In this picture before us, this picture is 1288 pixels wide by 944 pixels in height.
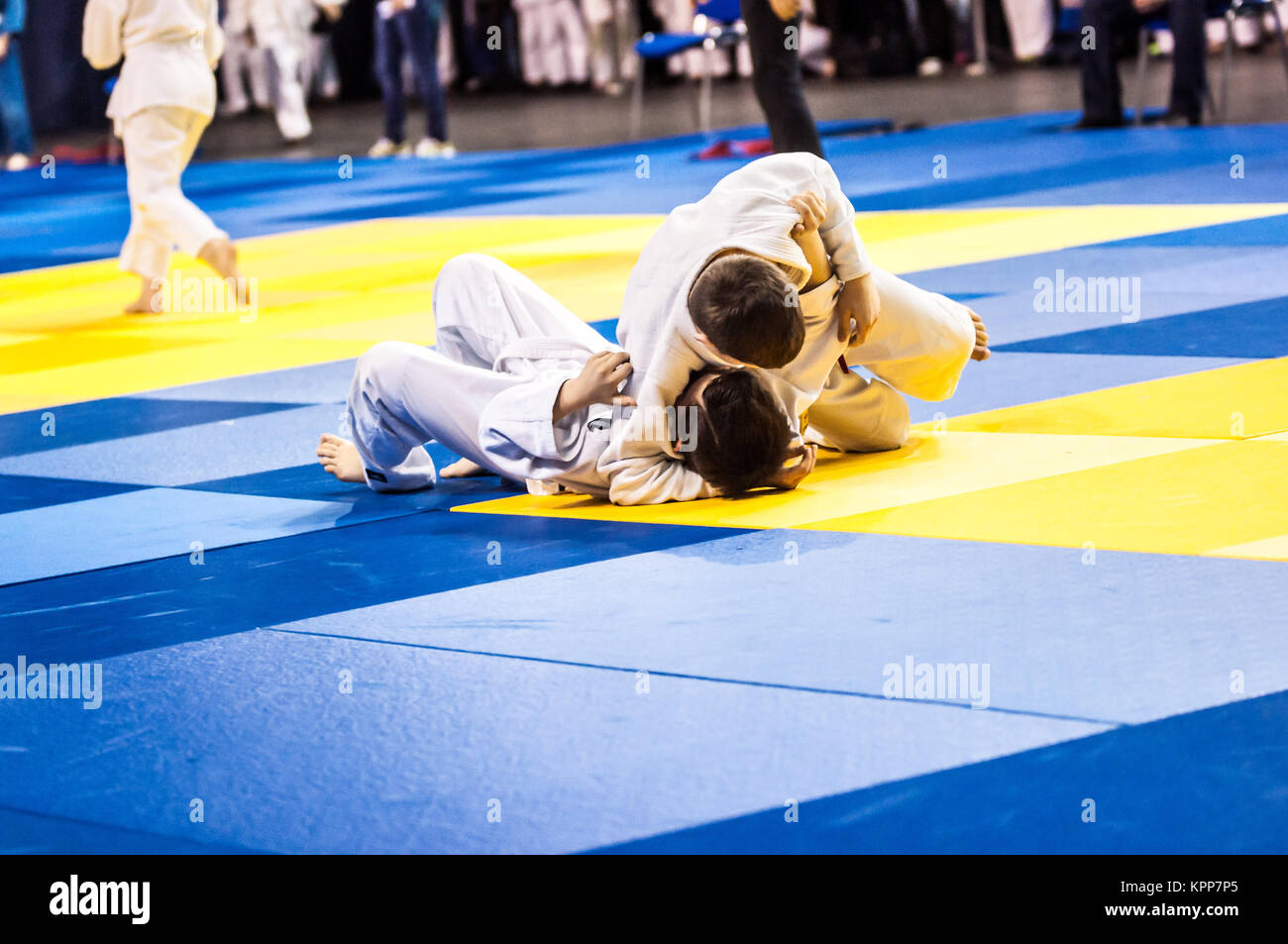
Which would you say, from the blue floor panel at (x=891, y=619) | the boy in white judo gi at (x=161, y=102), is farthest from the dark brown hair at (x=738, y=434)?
the boy in white judo gi at (x=161, y=102)

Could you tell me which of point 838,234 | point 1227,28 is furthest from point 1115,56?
point 838,234

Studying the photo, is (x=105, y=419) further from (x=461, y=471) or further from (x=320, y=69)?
(x=320, y=69)

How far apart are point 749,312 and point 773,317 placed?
0.22 feet

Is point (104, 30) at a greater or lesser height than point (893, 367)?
greater

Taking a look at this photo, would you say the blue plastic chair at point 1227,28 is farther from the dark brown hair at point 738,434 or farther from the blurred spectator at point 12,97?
the blurred spectator at point 12,97

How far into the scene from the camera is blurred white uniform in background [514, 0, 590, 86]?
27125mm

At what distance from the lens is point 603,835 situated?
3391 mm

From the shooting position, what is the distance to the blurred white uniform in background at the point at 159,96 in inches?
404

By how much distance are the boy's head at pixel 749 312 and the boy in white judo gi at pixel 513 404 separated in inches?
5.9

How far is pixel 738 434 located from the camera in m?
5.48

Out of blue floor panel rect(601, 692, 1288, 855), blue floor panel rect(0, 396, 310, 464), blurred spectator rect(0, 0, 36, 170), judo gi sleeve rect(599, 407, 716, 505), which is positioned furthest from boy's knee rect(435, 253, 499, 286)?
blurred spectator rect(0, 0, 36, 170)

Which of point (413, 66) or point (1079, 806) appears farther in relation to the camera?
point (413, 66)
